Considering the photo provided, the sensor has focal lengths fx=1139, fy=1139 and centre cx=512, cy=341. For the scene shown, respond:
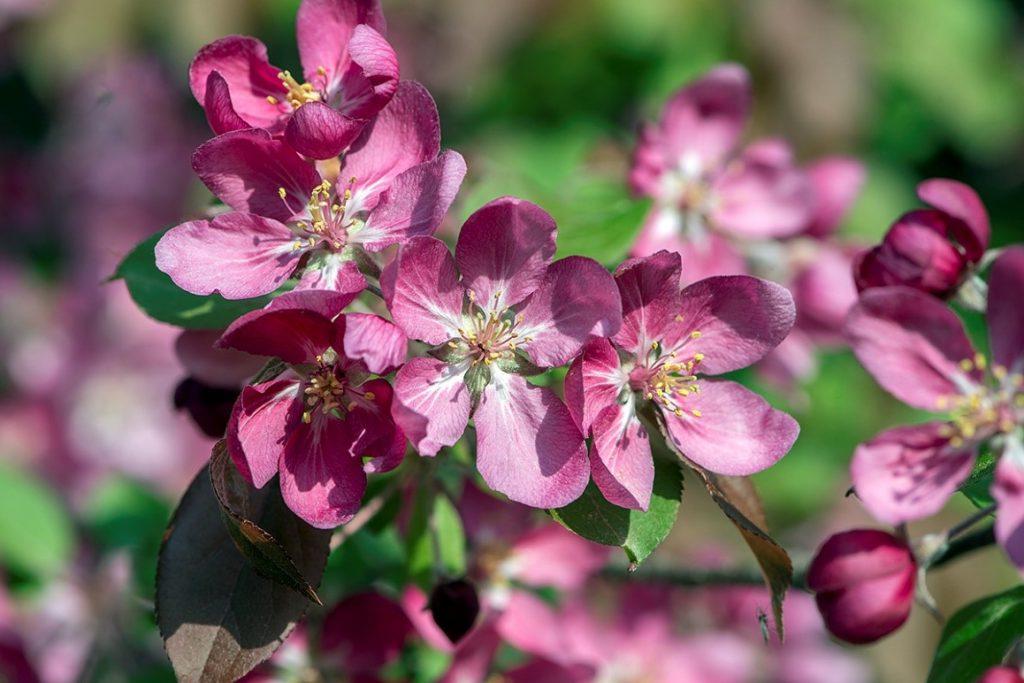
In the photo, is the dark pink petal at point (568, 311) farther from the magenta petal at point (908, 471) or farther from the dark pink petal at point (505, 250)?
the magenta petal at point (908, 471)

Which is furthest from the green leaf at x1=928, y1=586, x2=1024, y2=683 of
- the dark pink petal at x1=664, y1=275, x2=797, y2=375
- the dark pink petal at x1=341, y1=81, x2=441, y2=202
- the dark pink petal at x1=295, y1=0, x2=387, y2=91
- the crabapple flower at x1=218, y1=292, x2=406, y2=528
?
the dark pink petal at x1=295, y1=0, x2=387, y2=91

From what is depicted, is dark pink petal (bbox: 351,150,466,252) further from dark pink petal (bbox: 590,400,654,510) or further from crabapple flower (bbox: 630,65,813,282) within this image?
crabapple flower (bbox: 630,65,813,282)

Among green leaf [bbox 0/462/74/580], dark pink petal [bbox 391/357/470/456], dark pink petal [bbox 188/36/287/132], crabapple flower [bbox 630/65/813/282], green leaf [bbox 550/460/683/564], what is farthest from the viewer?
green leaf [bbox 0/462/74/580]

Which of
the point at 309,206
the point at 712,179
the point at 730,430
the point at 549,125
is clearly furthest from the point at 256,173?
the point at 549,125

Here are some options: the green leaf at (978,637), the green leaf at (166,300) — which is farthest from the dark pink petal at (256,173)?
the green leaf at (978,637)

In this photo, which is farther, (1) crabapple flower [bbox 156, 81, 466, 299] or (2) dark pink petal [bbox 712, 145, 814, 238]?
(2) dark pink petal [bbox 712, 145, 814, 238]

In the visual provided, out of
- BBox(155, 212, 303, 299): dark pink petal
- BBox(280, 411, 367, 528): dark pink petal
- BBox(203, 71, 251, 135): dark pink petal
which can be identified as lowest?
BBox(280, 411, 367, 528): dark pink petal
